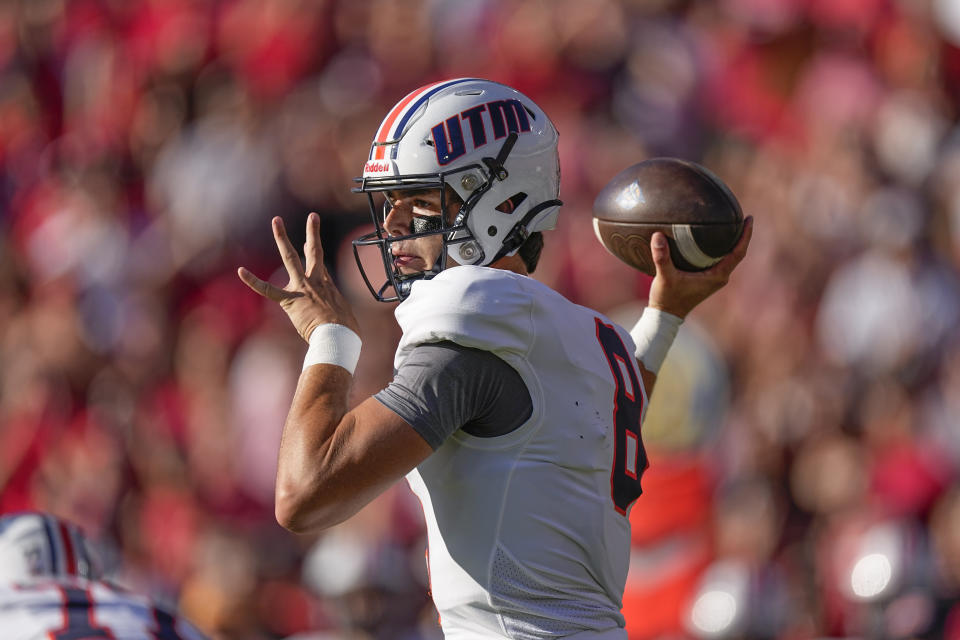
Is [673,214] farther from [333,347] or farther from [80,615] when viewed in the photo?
[80,615]

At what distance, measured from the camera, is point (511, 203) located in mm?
2791

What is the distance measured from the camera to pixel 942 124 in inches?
231

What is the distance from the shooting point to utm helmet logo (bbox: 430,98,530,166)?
2711 millimetres

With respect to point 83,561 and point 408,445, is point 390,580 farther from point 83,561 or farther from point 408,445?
point 408,445

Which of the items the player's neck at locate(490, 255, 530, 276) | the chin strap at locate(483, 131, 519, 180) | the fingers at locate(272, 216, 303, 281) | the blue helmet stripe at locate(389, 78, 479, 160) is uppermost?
the blue helmet stripe at locate(389, 78, 479, 160)

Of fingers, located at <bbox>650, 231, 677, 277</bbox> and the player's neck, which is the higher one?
fingers, located at <bbox>650, 231, 677, 277</bbox>

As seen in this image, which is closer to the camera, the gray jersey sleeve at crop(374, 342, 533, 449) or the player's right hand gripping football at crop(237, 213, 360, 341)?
the gray jersey sleeve at crop(374, 342, 533, 449)

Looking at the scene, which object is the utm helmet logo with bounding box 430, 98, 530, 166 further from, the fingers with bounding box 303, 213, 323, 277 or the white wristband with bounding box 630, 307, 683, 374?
the white wristband with bounding box 630, 307, 683, 374

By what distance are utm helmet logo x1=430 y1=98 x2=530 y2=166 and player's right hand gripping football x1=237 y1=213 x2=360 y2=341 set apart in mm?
316

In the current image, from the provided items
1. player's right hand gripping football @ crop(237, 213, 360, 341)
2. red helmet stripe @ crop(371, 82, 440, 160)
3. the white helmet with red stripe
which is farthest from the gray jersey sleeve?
the white helmet with red stripe

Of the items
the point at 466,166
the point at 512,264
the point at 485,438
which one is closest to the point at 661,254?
the point at 512,264

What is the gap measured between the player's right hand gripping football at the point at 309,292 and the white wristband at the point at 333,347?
3cm

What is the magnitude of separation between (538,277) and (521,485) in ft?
13.9

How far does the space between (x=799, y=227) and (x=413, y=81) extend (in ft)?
8.12
